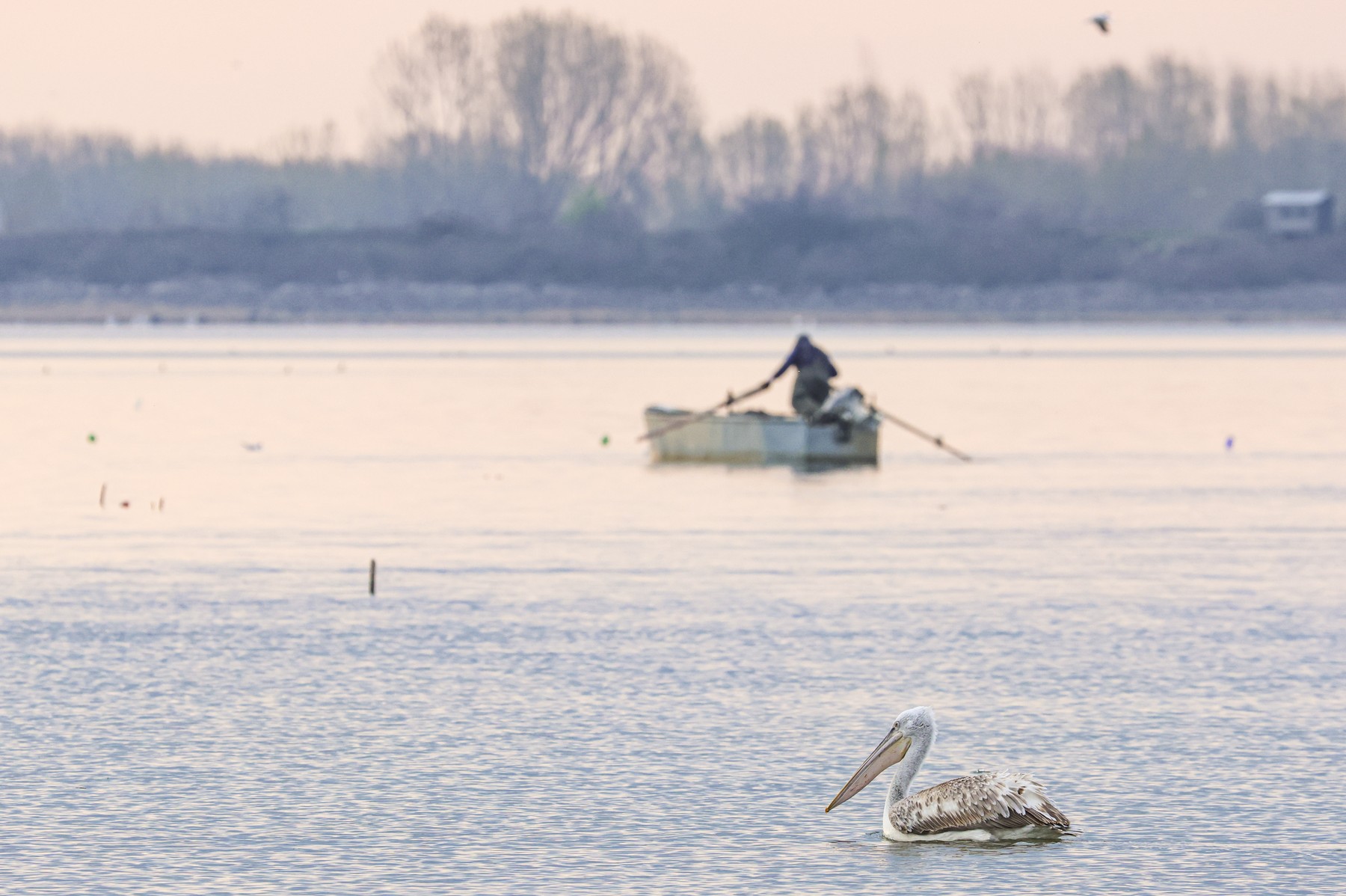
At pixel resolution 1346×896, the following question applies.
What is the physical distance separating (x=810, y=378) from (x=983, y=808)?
26404mm

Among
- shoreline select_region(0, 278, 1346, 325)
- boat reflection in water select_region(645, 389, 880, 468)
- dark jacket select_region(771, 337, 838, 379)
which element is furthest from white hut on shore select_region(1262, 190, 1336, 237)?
dark jacket select_region(771, 337, 838, 379)

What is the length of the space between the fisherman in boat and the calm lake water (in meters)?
1.47

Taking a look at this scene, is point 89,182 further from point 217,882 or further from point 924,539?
point 217,882

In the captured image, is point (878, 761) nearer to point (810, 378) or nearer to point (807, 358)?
point (807, 358)

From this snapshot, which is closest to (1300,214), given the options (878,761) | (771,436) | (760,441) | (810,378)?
(760,441)

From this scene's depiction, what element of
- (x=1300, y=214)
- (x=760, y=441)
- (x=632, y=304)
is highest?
(x=1300, y=214)

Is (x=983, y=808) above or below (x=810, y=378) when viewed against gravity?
below

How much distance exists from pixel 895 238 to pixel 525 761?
444 ft

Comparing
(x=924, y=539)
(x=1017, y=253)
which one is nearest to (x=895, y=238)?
(x=1017, y=253)

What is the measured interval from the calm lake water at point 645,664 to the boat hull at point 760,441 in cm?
67

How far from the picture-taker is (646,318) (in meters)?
140

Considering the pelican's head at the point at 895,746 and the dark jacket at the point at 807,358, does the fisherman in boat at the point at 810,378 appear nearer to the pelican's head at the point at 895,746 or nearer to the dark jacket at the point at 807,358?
the dark jacket at the point at 807,358

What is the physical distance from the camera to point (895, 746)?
11.9 m

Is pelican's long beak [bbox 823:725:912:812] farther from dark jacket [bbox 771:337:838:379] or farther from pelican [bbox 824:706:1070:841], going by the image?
dark jacket [bbox 771:337:838:379]
